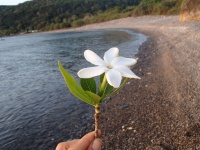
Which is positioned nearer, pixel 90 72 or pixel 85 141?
pixel 90 72

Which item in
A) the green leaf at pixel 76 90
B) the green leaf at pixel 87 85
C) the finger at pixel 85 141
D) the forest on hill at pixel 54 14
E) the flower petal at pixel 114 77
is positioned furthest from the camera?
the forest on hill at pixel 54 14

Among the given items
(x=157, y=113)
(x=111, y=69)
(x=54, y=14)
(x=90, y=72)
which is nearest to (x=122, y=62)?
(x=111, y=69)

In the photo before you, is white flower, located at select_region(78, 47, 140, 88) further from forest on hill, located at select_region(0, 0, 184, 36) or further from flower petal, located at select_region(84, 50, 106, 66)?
forest on hill, located at select_region(0, 0, 184, 36)

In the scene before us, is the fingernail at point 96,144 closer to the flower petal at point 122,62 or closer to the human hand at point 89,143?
the human hand at point 89,143

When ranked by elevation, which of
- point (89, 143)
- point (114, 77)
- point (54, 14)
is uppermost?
point (114, 77)

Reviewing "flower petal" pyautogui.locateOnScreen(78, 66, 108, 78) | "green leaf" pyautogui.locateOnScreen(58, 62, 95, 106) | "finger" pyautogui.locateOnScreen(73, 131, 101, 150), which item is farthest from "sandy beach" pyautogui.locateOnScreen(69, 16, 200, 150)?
"flower petal" pyautogui.locateOnScreen(78, 66, 108, 78)

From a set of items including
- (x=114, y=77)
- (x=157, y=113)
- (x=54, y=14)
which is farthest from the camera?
(x=54, y=14)

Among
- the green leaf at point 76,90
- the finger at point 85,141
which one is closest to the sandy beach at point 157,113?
the finger at point 85,141

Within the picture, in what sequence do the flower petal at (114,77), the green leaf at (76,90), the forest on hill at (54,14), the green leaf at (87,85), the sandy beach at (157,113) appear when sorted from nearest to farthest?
the flower petal at (114,77) < the green leaf at (76,90) < the green leaf at (87,85) < the sandy beach at (157,113) < the forest on hill at (54,14)

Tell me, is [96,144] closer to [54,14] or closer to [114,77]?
[114,77]
